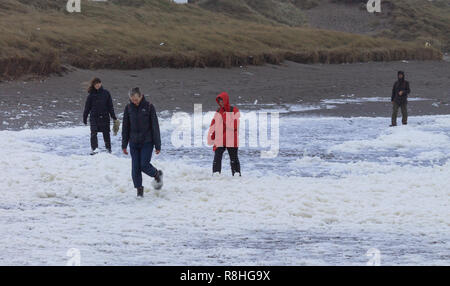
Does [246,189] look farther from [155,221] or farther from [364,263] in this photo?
[364,263]

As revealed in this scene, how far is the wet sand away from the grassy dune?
1.16 metres

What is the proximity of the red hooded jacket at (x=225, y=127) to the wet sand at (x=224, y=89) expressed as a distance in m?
10.5

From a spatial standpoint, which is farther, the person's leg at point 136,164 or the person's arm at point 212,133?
the person's arm at point 212,133

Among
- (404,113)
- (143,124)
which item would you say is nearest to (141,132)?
(143,124)

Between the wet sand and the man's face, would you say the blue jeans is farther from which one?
the wet sand

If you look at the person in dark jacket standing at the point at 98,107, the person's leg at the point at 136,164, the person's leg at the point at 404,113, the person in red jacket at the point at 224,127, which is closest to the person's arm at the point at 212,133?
the person in red jacket at the point at 224,127

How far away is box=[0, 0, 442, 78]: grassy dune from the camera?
36625mm

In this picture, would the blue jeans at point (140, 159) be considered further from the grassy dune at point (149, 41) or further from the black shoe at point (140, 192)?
the grassy dune at point (149, 41)

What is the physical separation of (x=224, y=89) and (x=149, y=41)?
9.28 m

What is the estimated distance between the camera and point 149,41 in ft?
144

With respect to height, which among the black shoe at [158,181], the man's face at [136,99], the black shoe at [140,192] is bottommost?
the black shoe at [140,192]

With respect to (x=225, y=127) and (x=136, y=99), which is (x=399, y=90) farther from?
(x=136, y=99)

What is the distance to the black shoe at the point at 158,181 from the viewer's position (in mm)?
13344

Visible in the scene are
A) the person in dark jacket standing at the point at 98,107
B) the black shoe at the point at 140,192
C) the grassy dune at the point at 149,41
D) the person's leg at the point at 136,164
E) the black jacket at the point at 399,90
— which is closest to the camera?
the person's leg at the point at 136,164
